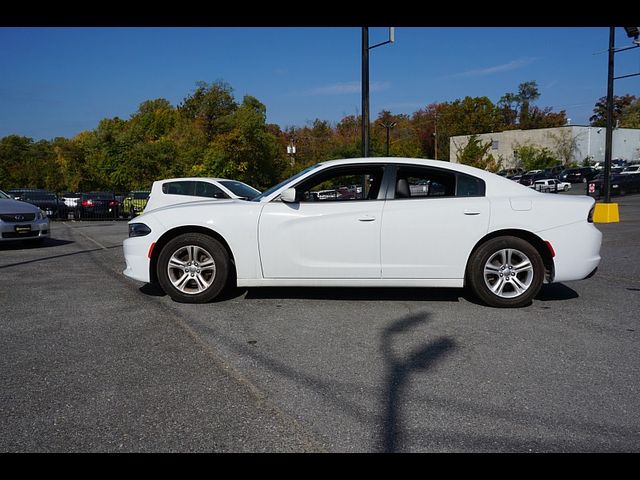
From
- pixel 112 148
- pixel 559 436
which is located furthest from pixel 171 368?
pixel 112 148

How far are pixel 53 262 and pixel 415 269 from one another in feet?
21.8

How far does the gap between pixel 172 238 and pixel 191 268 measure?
0.42 meters

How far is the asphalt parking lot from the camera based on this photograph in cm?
282

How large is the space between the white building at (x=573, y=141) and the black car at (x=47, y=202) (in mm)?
47305

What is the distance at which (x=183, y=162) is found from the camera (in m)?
43.7

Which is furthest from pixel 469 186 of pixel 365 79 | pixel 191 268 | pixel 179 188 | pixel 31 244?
pixel 31 244

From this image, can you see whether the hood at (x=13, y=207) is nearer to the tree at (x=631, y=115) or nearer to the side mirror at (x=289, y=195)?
the side mirror at (x=289, y=195)

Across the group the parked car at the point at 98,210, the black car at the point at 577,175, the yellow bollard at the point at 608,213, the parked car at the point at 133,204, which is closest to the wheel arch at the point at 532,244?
the yellow bollard at the point at 608,213

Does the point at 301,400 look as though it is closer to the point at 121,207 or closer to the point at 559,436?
the point at 559,436

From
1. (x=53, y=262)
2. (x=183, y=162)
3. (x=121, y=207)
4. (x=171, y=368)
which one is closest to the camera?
(x=171, y=368)

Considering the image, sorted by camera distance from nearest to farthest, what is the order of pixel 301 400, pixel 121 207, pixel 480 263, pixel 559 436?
1. pixel 559 436
2. pixel 301 400
3. pixel 480 263
4. pixel 121 207

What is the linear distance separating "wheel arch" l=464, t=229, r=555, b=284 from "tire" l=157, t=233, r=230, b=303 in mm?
2649

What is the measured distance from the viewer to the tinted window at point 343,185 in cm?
588

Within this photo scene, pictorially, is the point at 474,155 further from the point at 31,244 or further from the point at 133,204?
the point at 31,244
